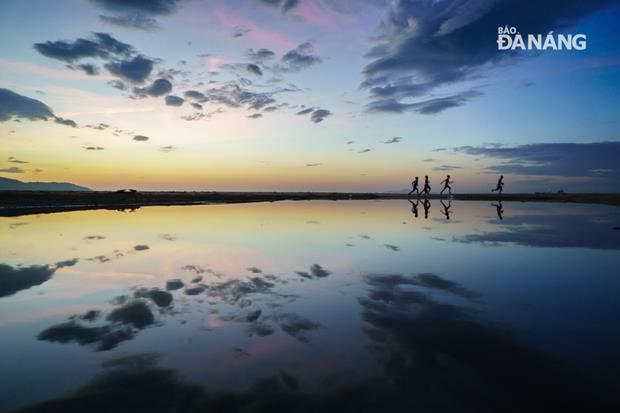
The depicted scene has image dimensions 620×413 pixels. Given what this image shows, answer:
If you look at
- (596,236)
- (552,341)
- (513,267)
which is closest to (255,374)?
(552,341)

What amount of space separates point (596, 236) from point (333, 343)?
24.6 meters

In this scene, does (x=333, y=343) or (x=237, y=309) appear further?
(x=237, y=309)

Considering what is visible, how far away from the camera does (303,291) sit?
11.6m

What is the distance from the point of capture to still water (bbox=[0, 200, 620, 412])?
5.72m

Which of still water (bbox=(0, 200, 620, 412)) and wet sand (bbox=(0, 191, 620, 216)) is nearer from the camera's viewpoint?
still water (bbox=(0, 200, 620, 412))

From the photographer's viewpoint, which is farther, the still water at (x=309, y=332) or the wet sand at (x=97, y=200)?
the wet sand at (x=97, y=200)

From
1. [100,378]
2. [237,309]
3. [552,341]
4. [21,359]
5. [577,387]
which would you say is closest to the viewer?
[577,387]

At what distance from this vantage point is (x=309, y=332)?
827cm

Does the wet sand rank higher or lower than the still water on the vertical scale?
higher

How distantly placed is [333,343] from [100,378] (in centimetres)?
453

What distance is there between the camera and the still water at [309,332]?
5.72 meters

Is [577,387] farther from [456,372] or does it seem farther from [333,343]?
[333,343]

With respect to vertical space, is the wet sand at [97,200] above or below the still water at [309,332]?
above

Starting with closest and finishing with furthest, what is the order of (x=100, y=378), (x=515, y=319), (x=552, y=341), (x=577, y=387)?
(x=577, y=387) < (x=100, y=378) < (x=552, y=341) < (x=515, y=319)
